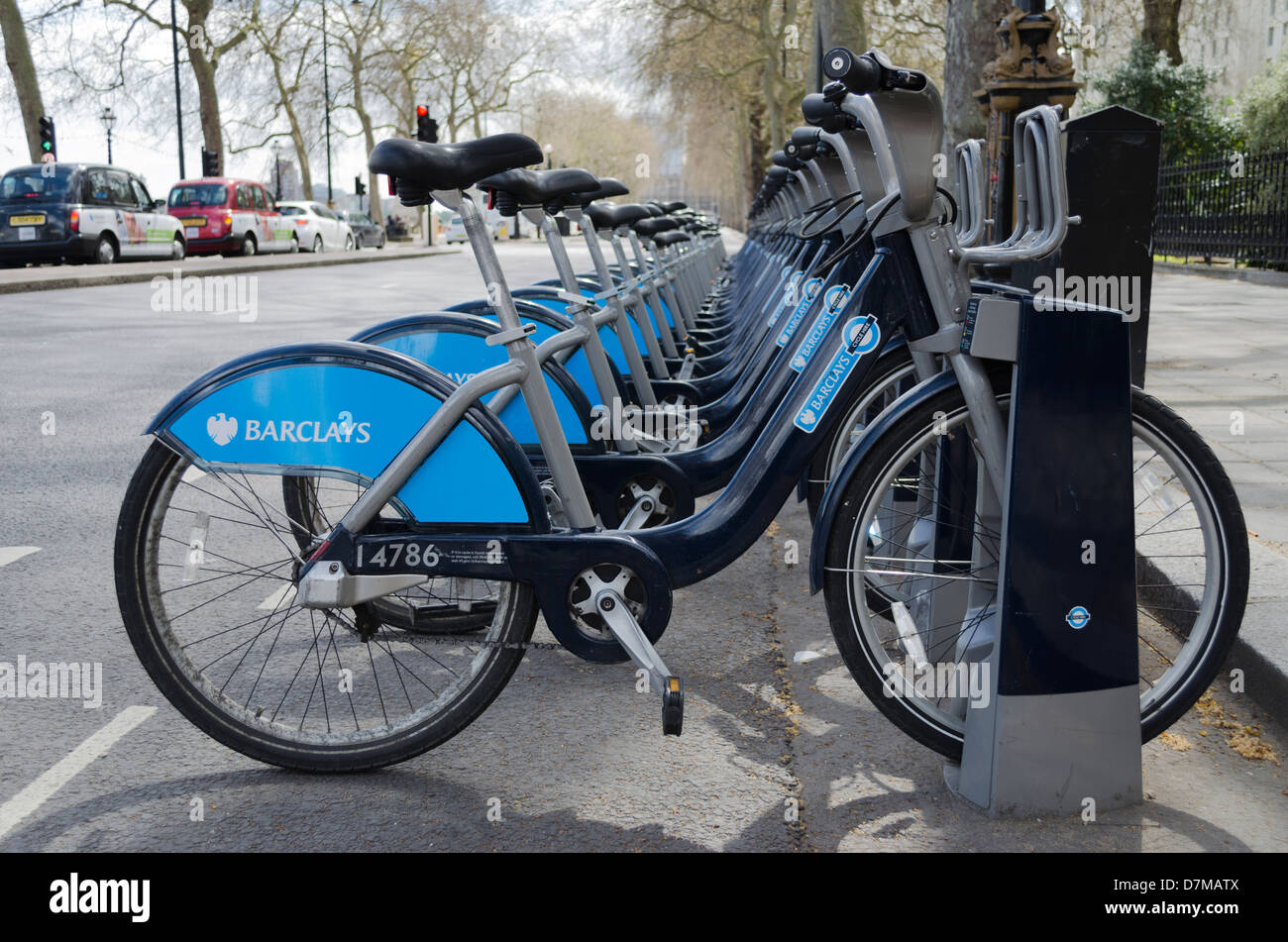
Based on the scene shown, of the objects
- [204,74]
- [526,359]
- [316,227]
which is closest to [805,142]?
[526,359]

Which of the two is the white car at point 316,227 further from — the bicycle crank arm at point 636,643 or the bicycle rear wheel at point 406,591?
the bicycle crank arm at point 636,643

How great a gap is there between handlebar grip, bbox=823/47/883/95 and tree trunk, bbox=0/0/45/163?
32871 mm

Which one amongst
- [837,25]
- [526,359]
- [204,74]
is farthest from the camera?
[204,74]

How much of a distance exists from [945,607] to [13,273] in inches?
779

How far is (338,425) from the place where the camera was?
9.09 ft

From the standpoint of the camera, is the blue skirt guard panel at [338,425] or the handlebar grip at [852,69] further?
the blue skirt guard panel at [338,425]

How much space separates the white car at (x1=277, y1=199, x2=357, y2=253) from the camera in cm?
3625

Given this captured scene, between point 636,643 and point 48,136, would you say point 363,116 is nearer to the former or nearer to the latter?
point 48,136

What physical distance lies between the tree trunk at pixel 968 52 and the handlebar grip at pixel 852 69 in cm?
582

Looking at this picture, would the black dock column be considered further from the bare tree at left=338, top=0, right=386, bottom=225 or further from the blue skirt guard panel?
the bare tree at left=338, top=0, right=386, bottom=225

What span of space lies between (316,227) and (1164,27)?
74.6 feet

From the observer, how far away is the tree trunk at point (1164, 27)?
24.8 metres

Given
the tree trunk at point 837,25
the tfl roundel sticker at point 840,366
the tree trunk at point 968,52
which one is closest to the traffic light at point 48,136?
the tree trunk at point 837,25
